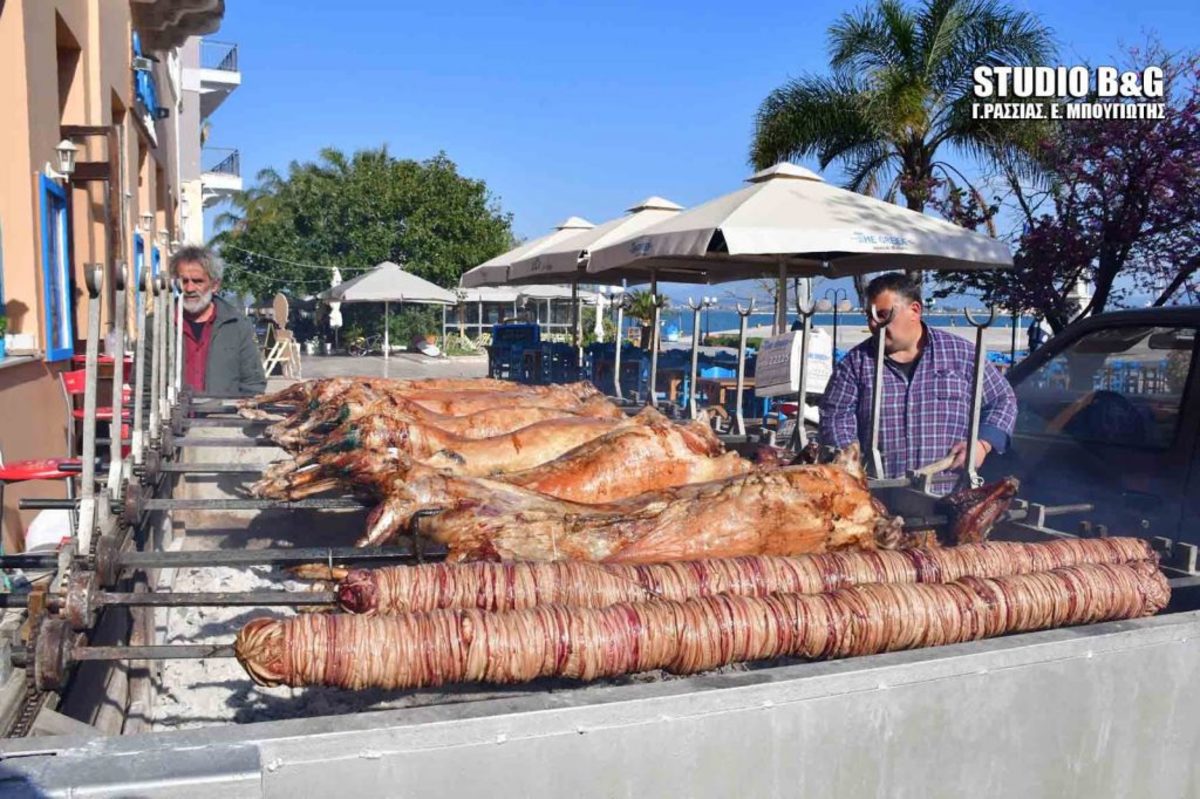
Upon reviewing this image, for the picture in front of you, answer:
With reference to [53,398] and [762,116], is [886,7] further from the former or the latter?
[53,398]

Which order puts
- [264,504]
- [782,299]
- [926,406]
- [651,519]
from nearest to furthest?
[651,519] < [264,504] < [926,406] < [782,299]

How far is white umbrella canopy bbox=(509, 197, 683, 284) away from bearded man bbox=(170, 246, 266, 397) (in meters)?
5.43

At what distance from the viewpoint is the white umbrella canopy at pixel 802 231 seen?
24.6 feet

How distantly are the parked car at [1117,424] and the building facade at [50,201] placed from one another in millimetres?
4232

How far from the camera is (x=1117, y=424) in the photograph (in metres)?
4.84

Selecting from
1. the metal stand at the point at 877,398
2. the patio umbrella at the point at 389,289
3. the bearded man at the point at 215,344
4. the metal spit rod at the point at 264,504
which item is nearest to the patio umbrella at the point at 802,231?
the metal stand at the point at 877,398

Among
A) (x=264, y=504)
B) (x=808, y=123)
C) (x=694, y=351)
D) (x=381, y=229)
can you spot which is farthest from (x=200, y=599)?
(x=381, y=229)

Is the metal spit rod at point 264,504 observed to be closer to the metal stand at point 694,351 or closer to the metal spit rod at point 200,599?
the metal spit rod at point 200,599

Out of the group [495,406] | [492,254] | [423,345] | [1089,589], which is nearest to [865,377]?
[495,406]

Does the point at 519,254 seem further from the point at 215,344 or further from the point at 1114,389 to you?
the point at 1114,389

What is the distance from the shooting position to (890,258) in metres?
10.2

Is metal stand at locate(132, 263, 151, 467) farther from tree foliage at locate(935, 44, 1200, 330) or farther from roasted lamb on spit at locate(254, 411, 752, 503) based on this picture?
tree foliage at locate(935, 44, 1200, 330)

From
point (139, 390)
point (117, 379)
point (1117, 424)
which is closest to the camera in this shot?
point (117, 379)

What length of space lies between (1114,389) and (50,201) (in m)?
6.90
